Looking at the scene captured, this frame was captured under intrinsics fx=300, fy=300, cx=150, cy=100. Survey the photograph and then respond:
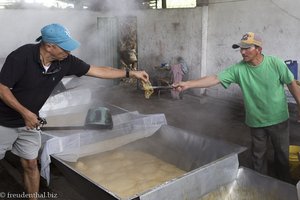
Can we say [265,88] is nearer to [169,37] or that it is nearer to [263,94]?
[263,94]

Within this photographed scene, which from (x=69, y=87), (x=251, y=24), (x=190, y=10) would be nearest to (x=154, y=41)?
(x=190, y=10)

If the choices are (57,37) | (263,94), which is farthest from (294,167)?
(57,37)

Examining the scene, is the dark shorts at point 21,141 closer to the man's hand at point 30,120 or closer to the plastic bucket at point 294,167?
the man's hand at point 30,120

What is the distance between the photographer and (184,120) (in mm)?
6477

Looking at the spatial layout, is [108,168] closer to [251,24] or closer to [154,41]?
[251,24]

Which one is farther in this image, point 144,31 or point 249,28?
point 144,31

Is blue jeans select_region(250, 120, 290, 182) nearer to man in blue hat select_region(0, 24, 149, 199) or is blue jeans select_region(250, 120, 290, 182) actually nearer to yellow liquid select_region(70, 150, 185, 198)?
yellow liquid select_region(70, 150, 185, 198)

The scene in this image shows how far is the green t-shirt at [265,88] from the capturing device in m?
3.10

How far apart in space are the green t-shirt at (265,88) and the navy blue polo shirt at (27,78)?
191cm

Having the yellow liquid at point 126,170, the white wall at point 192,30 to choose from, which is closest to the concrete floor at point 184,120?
the yellow liquid at point 126,170

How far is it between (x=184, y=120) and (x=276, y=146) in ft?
10.6

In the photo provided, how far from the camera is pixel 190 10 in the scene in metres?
7.93

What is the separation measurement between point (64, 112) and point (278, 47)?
460 cm

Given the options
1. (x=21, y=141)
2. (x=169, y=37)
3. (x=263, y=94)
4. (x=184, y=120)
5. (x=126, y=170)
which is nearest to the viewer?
(x=21, y=141)
